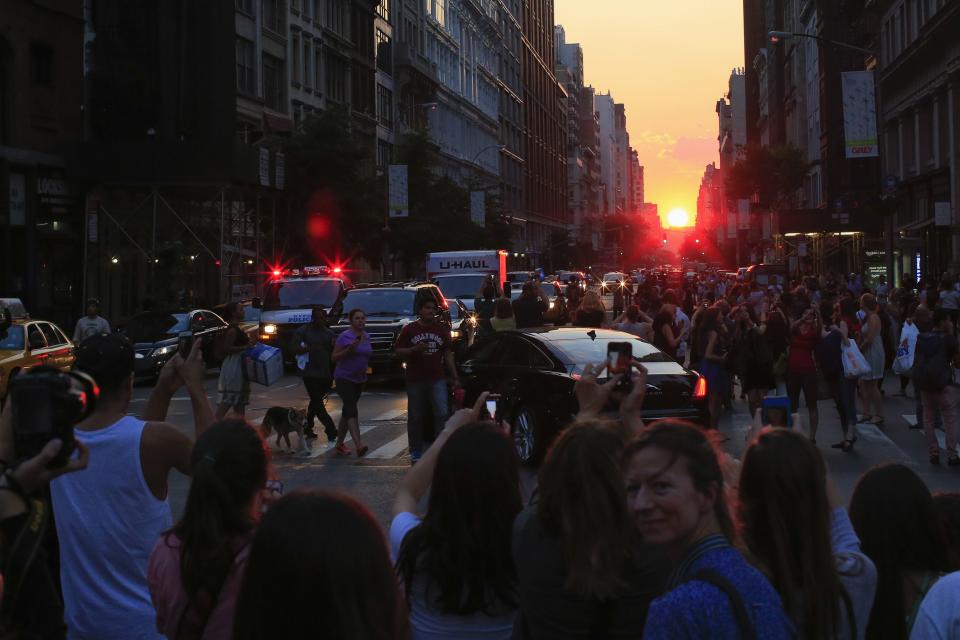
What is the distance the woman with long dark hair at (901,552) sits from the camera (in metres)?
3.98

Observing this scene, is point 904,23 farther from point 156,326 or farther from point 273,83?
point 156,326

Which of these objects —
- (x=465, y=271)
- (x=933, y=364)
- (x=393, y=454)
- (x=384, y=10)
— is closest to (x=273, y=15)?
(x=384, y=10)

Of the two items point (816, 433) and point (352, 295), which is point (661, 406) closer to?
point (816, 433)

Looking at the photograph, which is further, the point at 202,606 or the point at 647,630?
the point at 202,606

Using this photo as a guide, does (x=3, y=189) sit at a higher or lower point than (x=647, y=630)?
higher

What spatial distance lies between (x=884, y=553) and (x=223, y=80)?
41179 mm

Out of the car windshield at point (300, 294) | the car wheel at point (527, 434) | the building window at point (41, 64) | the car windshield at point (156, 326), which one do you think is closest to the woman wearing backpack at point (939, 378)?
the car wheel at point (527, 434)

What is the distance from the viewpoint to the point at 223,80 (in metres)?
42.9

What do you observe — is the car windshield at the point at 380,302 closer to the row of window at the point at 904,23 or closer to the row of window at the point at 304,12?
the row of window at the point at 304,12

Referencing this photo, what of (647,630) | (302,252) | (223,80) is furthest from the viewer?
(302,252)

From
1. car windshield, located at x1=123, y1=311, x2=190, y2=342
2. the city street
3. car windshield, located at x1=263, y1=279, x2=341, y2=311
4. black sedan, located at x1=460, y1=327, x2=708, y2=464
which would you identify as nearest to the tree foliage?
car windshield, located at x1=263, y1=279, x2=341, y2=311

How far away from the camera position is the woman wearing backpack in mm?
13422

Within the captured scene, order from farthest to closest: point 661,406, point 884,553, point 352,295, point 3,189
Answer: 1. point 3,189
2. point 352,295
3. point 661,406
4. point 884,553

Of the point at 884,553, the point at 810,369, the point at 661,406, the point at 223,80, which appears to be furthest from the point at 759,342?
the point at 223,80
